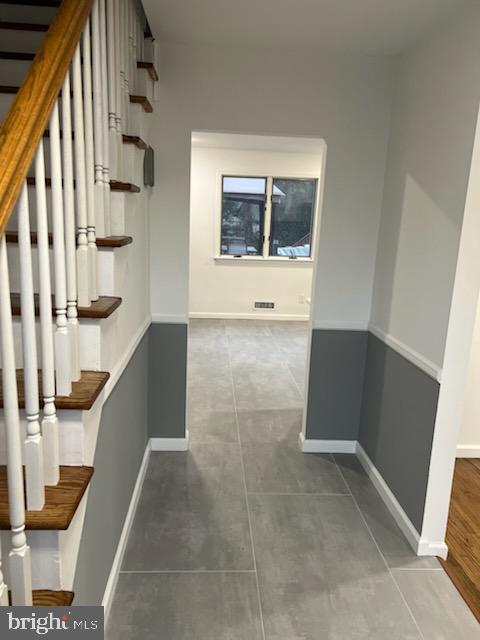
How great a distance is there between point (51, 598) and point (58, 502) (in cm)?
23

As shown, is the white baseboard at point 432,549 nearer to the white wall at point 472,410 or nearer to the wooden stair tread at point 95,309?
the white wall at point 472,410

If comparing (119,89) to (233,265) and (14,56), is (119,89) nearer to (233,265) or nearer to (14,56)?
(14,56)

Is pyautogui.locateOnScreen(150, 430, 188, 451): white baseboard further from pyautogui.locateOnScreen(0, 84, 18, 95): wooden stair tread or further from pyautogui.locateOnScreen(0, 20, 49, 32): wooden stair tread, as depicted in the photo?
pyautogui.locateOnScreen(0, 20, 49, 32): wooden stair tread

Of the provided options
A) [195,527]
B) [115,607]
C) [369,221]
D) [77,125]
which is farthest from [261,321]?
[77,125]

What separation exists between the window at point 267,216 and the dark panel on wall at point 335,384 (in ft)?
13.7

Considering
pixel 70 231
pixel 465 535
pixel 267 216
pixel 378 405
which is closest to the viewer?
pixel 70 231

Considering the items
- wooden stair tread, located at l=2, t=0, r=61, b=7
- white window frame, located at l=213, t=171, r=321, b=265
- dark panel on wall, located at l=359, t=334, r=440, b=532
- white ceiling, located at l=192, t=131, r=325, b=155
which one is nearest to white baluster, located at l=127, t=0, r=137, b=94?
wooden stair tread, located at l=2, t=0, r=61, b=7

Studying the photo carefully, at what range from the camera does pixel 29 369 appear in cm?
102

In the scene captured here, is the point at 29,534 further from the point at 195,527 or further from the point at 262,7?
the point at 262,7

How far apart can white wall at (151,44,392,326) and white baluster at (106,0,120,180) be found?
1055mm

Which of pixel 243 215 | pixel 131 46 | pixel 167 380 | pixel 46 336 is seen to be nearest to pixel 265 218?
pixel 243 215

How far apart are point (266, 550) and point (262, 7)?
2.46 m

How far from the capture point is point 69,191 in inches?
47.3

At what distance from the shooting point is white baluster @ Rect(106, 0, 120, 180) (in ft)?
5.21
